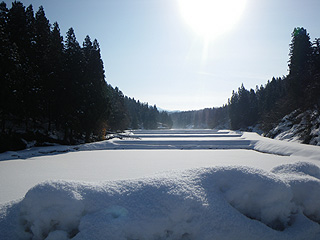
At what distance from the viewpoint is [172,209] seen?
208 cm

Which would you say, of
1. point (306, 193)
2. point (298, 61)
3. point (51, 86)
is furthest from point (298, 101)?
point (51, 86)

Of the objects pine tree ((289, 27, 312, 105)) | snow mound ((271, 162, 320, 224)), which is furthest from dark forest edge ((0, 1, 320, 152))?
snow mound ((271, 162, 320, 224))

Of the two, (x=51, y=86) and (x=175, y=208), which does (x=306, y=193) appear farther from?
(x=51, y=86)

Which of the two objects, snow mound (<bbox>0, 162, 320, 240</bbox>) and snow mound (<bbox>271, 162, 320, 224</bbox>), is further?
snow mound (<bbox>271, 162, 320, 224</bbox>)

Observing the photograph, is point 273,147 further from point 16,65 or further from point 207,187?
point 16,65

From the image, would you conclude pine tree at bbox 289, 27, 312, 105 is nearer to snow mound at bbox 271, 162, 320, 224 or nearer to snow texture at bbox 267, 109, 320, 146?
snow texture at bbox 267, 109, 320, 146

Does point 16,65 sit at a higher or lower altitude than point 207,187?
higher

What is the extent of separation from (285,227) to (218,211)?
922mm

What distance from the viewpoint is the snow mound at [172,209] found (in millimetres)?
2010

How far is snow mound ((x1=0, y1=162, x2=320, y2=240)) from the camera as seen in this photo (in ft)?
6.59

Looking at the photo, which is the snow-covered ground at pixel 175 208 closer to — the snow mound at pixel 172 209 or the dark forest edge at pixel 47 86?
the snow mound at pixel 172 209

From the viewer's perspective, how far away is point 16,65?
575 inches

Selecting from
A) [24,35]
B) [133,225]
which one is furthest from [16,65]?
[133,225]

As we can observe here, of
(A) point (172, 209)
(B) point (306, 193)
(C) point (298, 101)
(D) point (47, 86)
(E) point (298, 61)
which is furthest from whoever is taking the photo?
(E) point (298, 61)
